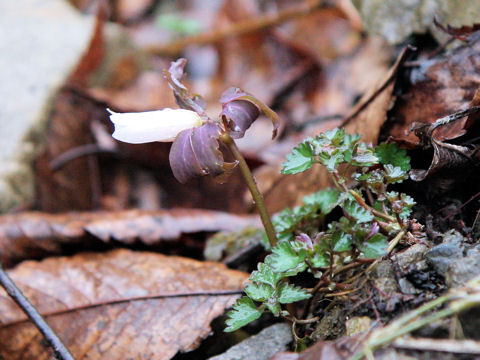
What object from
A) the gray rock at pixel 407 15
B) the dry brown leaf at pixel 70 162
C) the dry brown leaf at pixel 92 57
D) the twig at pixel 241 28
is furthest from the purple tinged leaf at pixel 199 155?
the twig at pixel 241 28

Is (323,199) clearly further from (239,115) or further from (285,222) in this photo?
(239,115)

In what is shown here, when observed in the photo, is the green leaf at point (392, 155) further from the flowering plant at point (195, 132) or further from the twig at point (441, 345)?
the twig at point (441, 345)

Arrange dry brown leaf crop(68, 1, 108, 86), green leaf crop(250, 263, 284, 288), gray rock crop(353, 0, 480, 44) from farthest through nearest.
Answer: dry brown leaf crop(68, 1, 108, 86)
gray rock crop(353, 0, 480, 44)
green leaf crop(250, 263, 284, 288)

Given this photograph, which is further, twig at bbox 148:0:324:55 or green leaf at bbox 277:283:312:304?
twig at bbox 148:0:324:55

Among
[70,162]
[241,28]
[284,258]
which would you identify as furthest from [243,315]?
[241,28]

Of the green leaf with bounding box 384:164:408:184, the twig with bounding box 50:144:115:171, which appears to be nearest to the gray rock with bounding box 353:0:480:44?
the green leaf with bounding box 384:164:408:184

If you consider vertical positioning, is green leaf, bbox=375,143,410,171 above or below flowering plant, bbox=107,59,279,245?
below

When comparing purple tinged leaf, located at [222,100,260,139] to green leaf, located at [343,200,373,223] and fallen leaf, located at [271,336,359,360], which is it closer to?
green leaf, located at [343,200,373,223]
